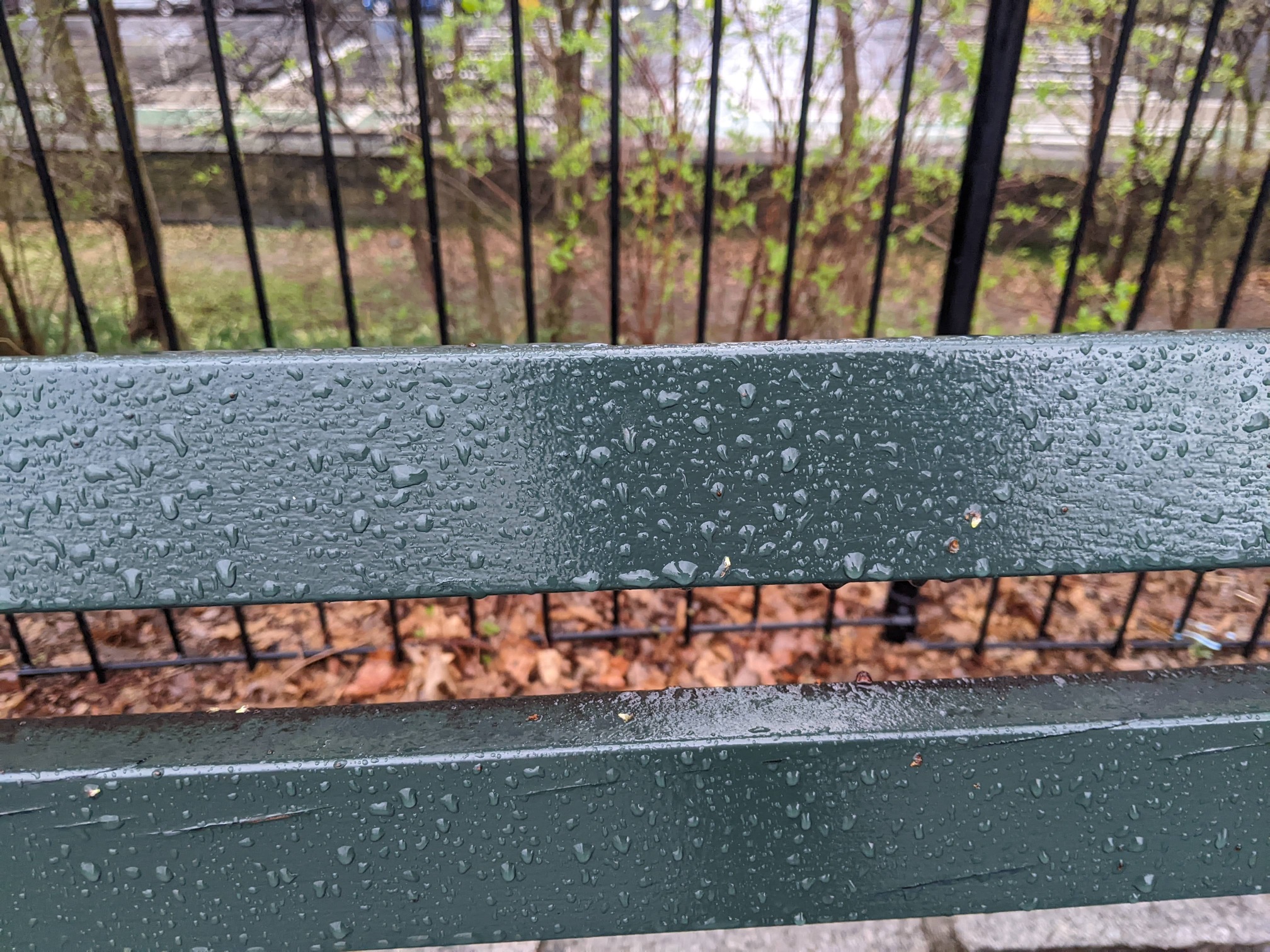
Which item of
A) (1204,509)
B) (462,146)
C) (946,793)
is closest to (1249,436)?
(1204,509)

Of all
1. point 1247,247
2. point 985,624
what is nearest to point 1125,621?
point 985,624

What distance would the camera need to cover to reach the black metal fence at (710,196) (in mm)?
1517

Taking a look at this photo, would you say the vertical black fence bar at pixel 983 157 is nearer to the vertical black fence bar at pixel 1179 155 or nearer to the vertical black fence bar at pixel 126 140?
the vertical black fence bar at pixel 1179 155

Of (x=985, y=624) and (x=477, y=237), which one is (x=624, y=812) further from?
(x=477, y=237)

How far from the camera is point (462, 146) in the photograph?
357cm

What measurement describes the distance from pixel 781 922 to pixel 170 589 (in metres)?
0.83

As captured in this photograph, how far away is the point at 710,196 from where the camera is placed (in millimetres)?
1681

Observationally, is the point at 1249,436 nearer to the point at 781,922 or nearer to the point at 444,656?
the point at 781,922

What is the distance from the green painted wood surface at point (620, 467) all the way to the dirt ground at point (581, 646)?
1.38 m

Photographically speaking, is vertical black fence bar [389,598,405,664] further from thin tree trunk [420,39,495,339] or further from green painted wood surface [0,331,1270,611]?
thin tree trunk [420,39,495,339]

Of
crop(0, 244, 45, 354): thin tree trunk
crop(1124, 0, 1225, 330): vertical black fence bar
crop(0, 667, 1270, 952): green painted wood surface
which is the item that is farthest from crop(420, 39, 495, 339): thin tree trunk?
crop(0, 667, 1270, 952): green painted wood surface

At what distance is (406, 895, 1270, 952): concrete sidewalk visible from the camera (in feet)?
4.37

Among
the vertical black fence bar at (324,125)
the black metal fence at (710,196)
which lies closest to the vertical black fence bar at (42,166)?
the black metal fence at (710,196)

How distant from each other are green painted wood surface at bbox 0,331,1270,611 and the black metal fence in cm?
57
